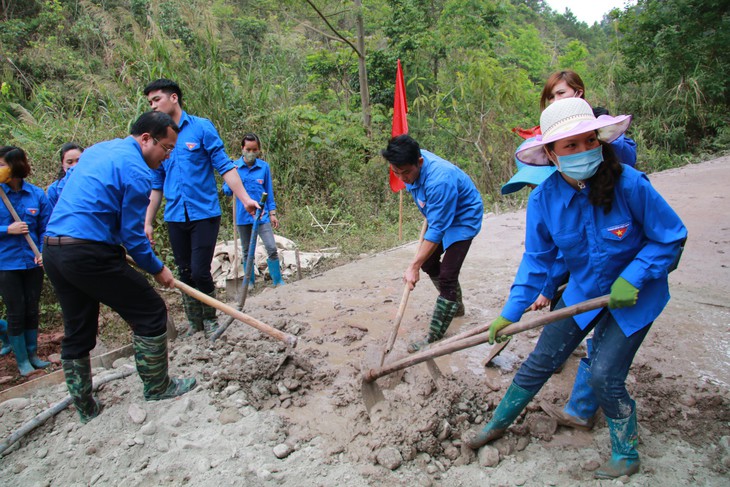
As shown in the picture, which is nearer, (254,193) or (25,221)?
(25,221)

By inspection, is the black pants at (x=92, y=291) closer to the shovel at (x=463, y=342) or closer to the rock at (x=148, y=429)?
the rock at (x=148, y=429)

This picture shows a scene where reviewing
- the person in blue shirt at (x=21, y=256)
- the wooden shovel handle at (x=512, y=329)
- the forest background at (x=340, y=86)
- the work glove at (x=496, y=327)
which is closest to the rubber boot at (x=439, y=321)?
the wooden shovel handle at (x=512, y=329)

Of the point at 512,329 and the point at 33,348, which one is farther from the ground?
the point at 512,329

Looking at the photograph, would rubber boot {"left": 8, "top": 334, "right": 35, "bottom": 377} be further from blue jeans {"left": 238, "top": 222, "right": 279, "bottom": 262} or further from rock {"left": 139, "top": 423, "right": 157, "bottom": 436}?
blue jeans {"left": 238, "top": 222, "right": 279, "bottom": 262}

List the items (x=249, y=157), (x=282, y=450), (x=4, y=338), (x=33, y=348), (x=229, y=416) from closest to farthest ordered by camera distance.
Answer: (x=282, y=450), (x=229, y=416), (x=33, y=348), (x=4, y=338), (x=249, y=157)

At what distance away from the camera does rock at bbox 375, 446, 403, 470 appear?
2.29 metres

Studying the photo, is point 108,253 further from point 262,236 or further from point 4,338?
point 262,236

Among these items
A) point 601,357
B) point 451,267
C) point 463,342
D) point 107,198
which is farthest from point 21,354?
point 601,357

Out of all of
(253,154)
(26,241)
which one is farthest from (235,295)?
(26,241)

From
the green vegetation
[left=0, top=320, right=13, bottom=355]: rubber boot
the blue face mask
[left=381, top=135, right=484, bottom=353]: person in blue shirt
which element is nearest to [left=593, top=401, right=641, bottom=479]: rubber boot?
the blue face mask

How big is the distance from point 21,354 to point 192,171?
6.70 feet

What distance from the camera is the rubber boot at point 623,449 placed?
6.81 ft

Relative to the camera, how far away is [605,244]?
1970mm

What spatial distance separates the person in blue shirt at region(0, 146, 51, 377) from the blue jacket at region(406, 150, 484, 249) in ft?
9.36
